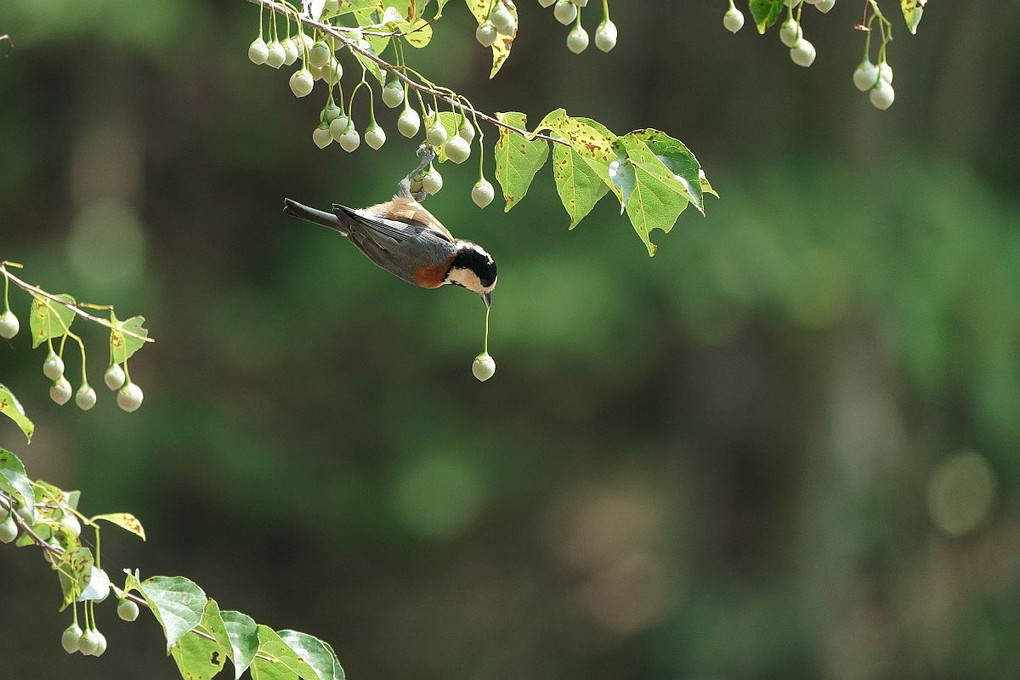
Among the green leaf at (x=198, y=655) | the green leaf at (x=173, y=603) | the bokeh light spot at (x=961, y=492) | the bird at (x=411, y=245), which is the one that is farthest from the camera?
the bokeh light spot at (x=961, y=492)

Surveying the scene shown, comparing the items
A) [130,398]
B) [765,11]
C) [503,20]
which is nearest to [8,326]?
[130,398]

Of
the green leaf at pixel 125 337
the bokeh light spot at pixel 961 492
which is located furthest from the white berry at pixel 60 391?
the bokeh light spot at pixel 961 492

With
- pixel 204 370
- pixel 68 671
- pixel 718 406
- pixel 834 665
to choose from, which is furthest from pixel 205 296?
pixel 834 665

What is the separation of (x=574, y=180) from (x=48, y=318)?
0.59 m

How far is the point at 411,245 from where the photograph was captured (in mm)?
1723

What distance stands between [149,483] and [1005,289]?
355 cm

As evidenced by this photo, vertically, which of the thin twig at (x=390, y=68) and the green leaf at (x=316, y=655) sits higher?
the thin twig at (x=390, y=68)

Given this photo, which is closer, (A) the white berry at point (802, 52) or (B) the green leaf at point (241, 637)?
(B) the green leaf at point (241, 637)

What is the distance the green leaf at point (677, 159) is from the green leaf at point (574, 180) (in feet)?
0.26

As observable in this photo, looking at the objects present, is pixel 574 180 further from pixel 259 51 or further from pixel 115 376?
pixel 115 376

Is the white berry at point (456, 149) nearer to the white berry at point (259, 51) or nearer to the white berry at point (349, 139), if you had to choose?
the white berry at point (349, 139)

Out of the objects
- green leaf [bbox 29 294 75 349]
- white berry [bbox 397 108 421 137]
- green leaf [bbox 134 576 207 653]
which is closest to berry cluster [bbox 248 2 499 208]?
white berry [bbox 397 108 421 137]

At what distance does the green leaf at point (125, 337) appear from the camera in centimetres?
134

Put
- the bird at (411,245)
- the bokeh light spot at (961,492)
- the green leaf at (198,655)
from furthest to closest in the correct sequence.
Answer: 1. the bokeh light spot at (961,492)
2. the bird at (411,245)
3. the green leaf at (198,655)
